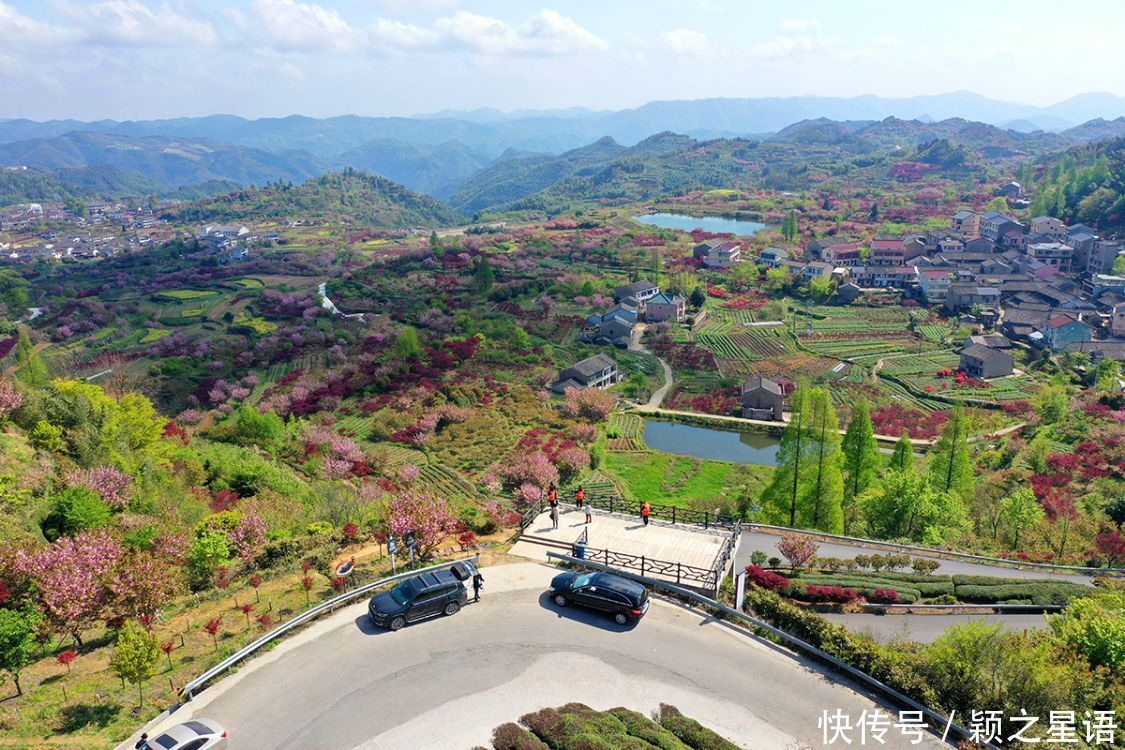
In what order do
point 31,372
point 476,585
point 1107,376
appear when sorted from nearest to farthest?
point 476,585 < point 31,372 < point 1107,376

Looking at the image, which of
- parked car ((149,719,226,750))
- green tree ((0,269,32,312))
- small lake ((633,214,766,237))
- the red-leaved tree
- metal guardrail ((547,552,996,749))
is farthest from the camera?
small lake ((633,214,766,237))

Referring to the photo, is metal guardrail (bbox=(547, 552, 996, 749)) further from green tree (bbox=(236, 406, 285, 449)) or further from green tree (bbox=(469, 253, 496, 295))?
green tree (bbox=(469, 253, 496, 295))

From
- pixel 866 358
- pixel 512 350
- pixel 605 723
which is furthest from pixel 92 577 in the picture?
pixel 866 358

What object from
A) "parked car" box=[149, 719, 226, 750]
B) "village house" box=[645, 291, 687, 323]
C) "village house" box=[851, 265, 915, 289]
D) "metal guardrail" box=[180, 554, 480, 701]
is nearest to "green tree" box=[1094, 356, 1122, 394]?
"village house" box=[851, 265, 915, 289]

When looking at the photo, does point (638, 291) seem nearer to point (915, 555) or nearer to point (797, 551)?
point (915, 555)

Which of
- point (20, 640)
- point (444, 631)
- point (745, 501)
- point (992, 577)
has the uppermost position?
point (20, 640)

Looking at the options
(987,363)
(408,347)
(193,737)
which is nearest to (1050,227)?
(987,363)

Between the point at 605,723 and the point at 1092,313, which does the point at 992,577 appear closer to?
the point at 605,723
